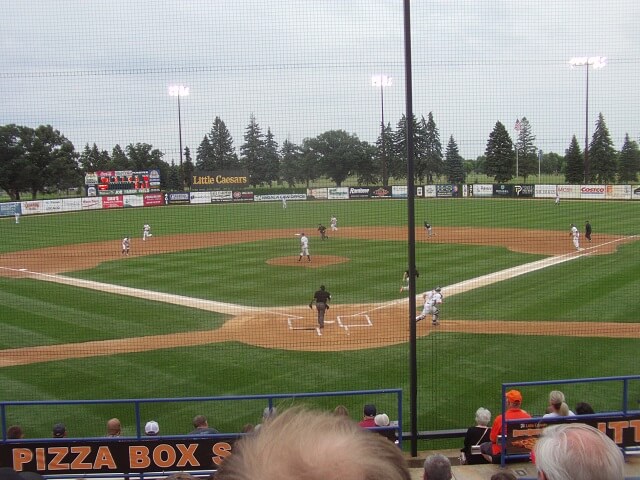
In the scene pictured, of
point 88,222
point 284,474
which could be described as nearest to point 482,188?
point 88,222

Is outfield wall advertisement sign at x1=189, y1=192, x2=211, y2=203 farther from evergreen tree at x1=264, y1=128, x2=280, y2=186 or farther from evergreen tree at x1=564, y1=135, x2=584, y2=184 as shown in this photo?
evergreen tree at x1=564, y1=135, x2=584, y2=184

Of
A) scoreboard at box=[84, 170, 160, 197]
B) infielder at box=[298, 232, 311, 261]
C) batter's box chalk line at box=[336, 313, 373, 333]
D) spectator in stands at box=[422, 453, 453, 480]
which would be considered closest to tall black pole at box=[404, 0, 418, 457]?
spectator in stands at box=[422, 453, 453, 480]

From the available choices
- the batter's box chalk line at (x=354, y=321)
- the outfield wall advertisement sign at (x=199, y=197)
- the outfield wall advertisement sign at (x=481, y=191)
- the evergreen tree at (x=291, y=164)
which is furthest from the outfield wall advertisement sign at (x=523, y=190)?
the batter's box chalk line at (x=354, y=321)

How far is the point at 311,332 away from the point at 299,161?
24.8 meters

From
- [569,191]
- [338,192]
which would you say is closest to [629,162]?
[569,191]

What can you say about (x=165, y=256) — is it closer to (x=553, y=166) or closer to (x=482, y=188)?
(x=553, y=166)

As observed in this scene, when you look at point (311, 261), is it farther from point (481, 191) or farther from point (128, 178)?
point (481, 191)

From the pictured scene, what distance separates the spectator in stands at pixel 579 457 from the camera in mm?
1939

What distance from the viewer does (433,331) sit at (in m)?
16.3

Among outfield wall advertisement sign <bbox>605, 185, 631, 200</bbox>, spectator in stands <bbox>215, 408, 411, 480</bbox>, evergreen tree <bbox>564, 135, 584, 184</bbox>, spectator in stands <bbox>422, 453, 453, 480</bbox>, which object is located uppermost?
evergreen tree <bbox>564, 135, 584, 184</bbox>

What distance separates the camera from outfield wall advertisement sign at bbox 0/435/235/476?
727 centimetres

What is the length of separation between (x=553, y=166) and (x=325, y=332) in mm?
34708

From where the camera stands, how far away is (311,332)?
1625 centimetres

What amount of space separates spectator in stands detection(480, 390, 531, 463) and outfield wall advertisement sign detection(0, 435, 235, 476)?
329 cm
